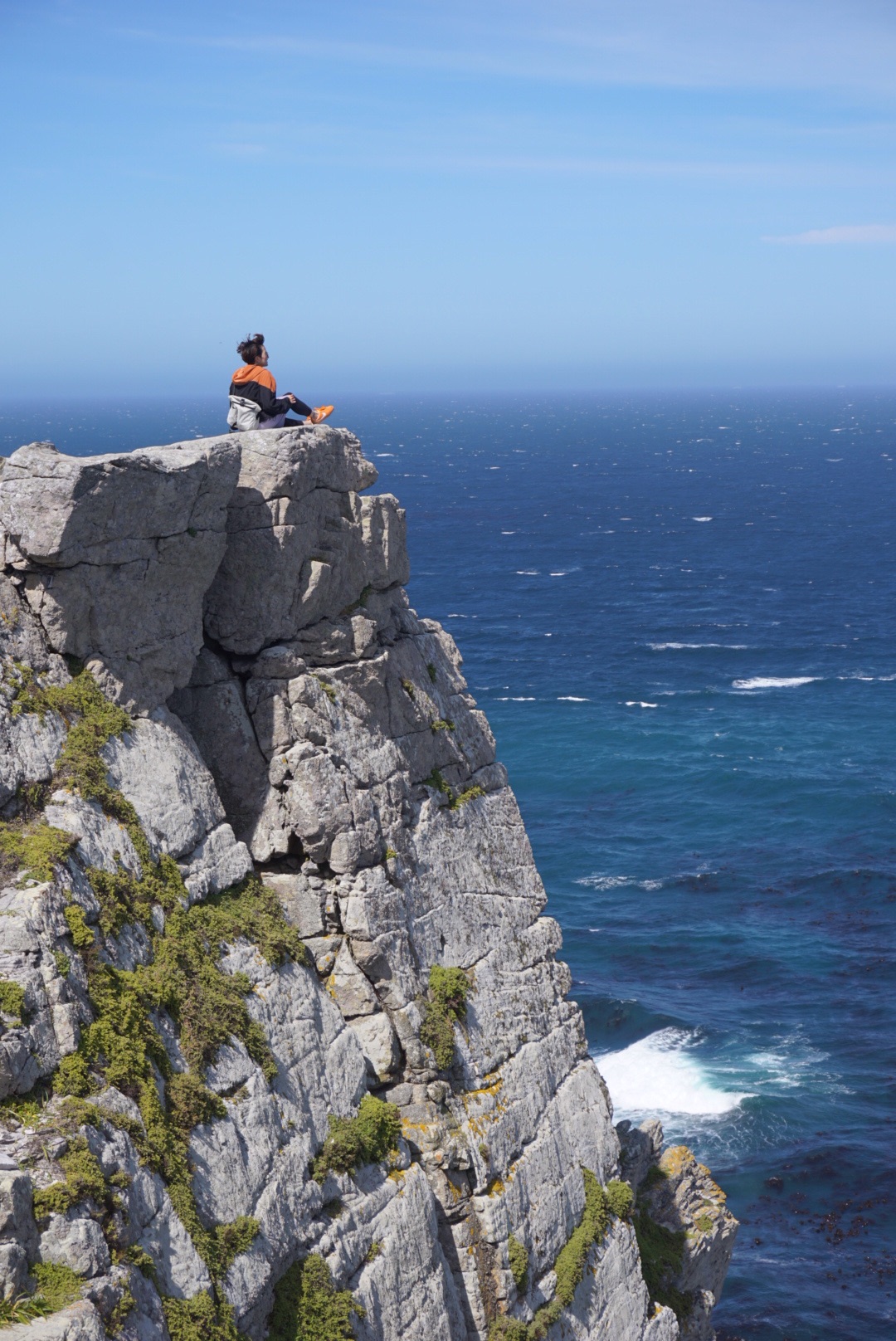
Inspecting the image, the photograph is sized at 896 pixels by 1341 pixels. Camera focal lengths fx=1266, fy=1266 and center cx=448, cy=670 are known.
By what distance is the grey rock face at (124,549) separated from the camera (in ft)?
65.3

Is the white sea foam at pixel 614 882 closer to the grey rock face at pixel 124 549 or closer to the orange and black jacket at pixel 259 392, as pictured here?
the orange and black jacket at pixel 259 392

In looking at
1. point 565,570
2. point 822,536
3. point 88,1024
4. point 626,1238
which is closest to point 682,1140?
point 626,1238

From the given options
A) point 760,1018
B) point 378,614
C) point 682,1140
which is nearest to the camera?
point 378,614

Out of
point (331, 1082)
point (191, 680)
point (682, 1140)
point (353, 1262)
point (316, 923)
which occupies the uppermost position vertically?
point (191, 680)

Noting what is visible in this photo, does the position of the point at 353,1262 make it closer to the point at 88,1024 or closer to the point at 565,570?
the point at 88,1024

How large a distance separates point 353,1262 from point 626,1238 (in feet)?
31.3

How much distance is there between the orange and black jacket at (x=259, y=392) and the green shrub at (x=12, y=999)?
1329 centimetres

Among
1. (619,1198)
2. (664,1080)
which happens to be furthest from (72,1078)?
(664,1080)

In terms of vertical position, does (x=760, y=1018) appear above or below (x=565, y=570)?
below

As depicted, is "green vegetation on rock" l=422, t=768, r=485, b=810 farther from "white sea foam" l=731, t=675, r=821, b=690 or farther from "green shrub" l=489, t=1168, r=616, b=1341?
"white sea foam" l=731, t=675, r=821, b=690

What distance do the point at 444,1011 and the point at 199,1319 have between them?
330 inches

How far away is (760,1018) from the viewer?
64.8m

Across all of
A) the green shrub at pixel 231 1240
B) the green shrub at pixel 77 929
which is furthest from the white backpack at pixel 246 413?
the green shrub at pixel 231 1240

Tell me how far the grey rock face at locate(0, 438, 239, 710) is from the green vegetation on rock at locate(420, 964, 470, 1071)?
26.0 ft
